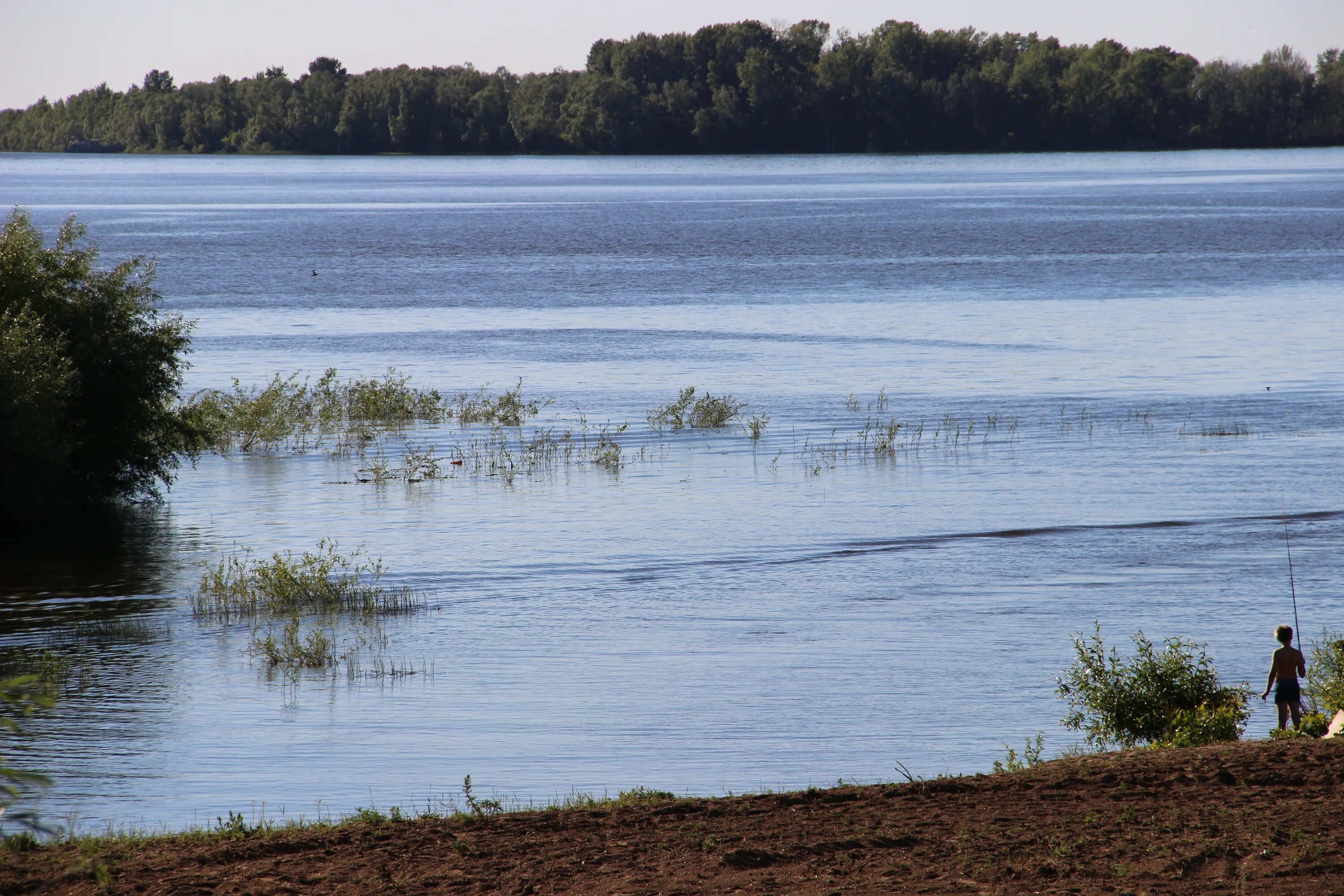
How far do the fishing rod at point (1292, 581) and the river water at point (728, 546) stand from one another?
0.19m

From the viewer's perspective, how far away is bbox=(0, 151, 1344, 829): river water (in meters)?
14.8

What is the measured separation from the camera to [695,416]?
36.4m

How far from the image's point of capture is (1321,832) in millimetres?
9203

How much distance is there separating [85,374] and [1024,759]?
20.5 m

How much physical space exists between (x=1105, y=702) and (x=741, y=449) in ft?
66.1

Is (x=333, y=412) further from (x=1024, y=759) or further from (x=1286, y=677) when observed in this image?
(x=1286, y=677)

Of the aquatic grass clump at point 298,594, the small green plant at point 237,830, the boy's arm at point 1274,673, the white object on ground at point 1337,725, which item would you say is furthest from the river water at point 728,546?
the white object on ground at point 1337,725

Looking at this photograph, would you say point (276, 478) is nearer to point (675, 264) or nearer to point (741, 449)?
point (741, 449)

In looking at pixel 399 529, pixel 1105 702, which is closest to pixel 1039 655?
pixel 1105 702

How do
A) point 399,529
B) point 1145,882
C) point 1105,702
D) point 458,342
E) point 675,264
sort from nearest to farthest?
point 1145,882 < point 1105,702 < point 399,529 < point 458,342 < point 675,264

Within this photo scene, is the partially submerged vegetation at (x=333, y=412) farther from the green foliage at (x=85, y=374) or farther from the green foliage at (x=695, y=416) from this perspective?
the green foliage at (x=85, y=374)

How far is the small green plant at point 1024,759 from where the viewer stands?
11945 mm

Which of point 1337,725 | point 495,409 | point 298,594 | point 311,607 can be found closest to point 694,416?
point 495,409

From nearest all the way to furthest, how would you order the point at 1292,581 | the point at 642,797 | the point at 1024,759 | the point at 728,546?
the point at 642,797 → the point at 1024,759 → the point at 1292,581 → the point at 728,546
